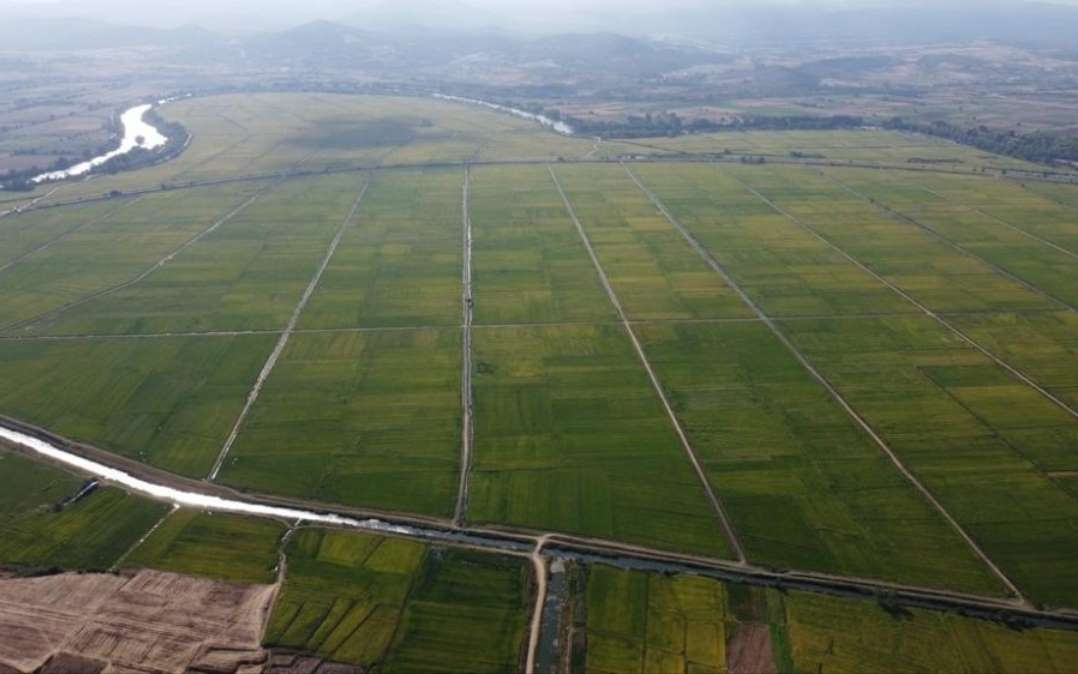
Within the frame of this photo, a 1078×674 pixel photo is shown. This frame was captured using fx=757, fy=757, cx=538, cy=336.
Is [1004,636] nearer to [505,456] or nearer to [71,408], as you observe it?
[505,456]

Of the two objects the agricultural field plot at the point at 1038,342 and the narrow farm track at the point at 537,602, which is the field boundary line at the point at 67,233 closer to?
the narrow farm track at the point at 537,602

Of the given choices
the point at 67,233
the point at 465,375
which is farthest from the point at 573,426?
A: the point at 67,233

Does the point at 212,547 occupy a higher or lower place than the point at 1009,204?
lower

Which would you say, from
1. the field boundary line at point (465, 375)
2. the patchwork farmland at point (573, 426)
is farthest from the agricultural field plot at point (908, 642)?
the field boundary line at point (465, 375)

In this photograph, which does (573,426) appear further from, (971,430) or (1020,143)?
(1020,143)

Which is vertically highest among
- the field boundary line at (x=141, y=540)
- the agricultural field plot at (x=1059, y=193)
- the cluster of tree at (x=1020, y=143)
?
the cluster of tree at (x=1020, y=143)

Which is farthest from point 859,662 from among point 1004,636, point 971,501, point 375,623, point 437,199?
point 437,199
